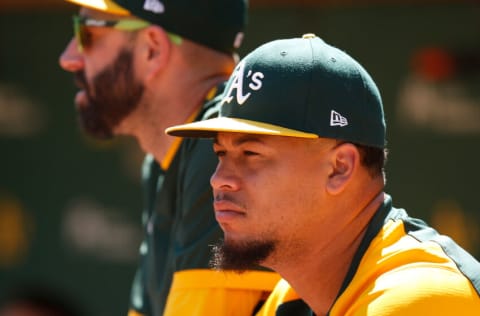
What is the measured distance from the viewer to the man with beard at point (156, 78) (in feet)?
12.0

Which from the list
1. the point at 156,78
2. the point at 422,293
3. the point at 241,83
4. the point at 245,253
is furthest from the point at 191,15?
the point at 422,293

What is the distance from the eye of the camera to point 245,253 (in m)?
2.72

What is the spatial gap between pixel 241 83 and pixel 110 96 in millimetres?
1121

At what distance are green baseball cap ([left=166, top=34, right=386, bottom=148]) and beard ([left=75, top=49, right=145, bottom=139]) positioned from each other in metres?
1.01

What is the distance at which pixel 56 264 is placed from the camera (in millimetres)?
7152

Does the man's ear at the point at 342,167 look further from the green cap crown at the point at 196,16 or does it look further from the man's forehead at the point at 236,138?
the green cap crown at the point at 196,16

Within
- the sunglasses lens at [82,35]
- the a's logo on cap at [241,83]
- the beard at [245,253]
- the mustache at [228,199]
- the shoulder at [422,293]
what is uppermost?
the a's logo on cap at [241,83]

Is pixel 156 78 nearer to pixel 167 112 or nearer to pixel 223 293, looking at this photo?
pixel 167 112

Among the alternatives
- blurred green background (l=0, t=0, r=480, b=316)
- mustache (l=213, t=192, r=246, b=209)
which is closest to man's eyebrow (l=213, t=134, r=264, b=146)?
mustache (l=213, t=192, r=246, b=209)

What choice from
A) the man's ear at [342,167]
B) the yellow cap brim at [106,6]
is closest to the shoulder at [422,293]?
the man's ear at [342,167]

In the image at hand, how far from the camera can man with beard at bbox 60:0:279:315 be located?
3.66 metres

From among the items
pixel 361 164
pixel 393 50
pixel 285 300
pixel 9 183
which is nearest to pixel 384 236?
pixel 361 164

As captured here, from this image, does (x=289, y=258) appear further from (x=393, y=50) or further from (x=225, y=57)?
(x=393, y=50)

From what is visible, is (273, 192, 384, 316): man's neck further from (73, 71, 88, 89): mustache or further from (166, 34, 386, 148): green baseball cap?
(73, 71, 88, 89): mustache
